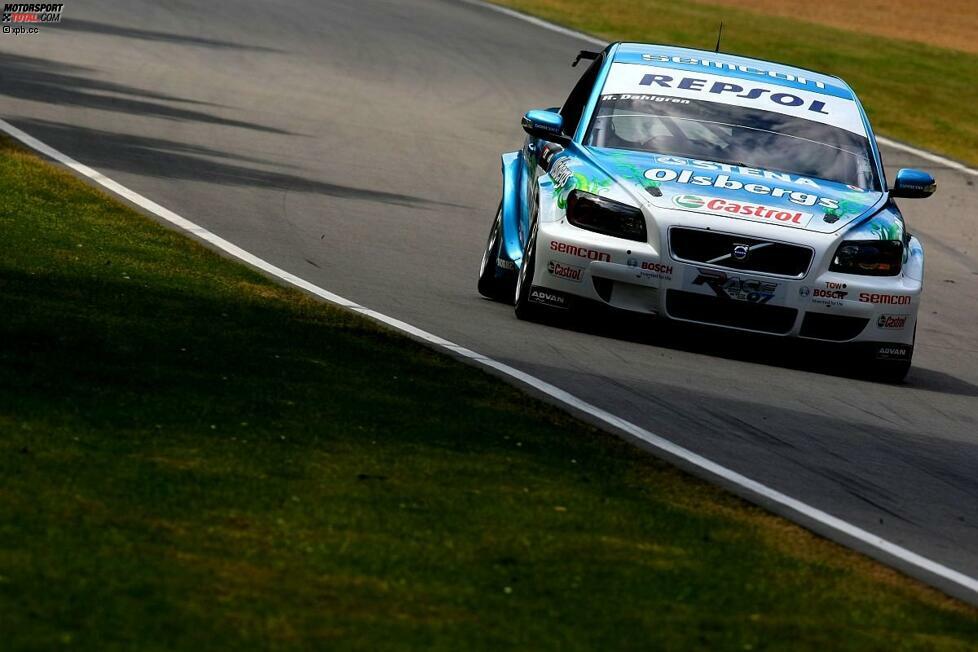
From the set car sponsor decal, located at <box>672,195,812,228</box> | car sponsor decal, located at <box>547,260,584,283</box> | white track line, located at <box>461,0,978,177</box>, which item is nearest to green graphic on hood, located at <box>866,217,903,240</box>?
car sponsor decal, located at <box>672,195,812,228</box>

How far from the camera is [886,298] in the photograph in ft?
33.4

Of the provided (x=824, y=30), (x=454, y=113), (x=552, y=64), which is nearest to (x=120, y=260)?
(x=454, y=113)

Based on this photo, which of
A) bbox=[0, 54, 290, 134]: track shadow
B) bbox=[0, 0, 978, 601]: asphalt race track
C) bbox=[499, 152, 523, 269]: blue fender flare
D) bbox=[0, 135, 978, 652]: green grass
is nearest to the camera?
bbox=[0, 135, 978, 652]: green grass

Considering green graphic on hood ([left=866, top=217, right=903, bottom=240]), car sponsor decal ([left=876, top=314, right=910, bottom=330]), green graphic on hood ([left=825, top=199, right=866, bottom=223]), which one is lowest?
car sponsor decal ([left=876, top=314, right=910, bottom=330])

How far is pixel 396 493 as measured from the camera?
20.7ft

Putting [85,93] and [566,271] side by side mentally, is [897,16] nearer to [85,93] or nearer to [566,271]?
[85,93]

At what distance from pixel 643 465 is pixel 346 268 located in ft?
17.3

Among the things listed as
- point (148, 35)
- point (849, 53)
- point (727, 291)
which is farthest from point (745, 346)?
point (849, 53)

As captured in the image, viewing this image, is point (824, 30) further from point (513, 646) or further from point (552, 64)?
point (513, 646)

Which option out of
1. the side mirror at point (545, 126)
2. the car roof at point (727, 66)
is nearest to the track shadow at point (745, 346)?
the side mirror at point (545, 126)

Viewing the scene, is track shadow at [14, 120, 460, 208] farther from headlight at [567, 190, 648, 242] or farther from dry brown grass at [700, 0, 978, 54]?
Answer: dry brown grass at [700, 0, 978, 54]

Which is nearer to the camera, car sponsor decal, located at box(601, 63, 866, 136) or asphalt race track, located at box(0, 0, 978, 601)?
asphalt race track, located at box(0, 0, 978, 601)

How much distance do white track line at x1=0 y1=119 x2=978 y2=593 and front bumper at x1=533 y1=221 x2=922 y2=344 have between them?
3.07 ft

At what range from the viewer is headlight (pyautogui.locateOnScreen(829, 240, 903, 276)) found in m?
10.1
